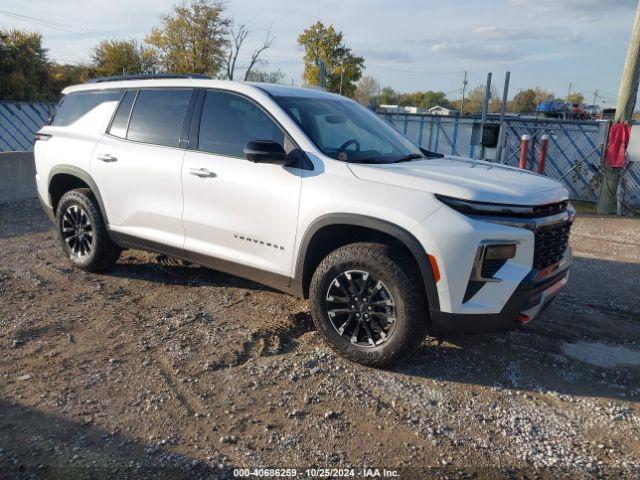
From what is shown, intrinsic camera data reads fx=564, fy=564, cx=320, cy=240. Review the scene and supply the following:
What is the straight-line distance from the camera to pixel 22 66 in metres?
32.3

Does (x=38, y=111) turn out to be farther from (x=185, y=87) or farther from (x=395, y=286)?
(x=395, y=286)

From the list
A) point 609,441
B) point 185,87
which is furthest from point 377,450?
point 185,87

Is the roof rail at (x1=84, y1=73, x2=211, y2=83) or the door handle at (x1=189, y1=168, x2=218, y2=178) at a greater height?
the roof rail at (x1=84, y1=73, x2=211, y2=83)

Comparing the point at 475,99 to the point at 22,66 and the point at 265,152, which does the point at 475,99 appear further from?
the point at 265,152

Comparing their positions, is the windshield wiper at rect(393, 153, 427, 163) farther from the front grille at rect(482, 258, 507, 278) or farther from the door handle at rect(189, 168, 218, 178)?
the door handle at rect(189, 168, 218, 178)

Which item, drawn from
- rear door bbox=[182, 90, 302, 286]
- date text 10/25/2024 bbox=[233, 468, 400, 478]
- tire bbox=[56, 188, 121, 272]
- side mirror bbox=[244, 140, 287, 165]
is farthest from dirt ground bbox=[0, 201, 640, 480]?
side mirror bbox=[244, 140, 287, 165]

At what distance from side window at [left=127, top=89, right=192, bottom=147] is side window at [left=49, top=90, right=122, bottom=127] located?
16.5 inches

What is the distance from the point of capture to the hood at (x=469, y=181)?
3.46 m

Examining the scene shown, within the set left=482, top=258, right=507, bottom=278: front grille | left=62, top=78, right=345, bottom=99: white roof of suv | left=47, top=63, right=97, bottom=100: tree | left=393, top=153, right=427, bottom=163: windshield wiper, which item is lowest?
left=482, top=258, right=507, bottom=278: front grille

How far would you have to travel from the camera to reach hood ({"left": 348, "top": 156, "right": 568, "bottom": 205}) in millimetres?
3461

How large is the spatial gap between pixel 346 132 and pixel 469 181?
1.19 meters

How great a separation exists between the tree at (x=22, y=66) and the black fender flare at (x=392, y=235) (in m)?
32.7

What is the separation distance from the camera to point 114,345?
412 cm

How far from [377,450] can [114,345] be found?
7.09 feet
